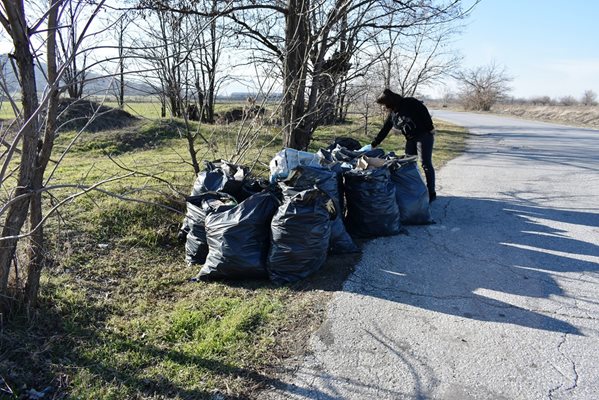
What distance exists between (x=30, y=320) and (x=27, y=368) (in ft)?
1.45

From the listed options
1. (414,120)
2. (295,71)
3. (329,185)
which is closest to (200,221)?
(329,185)

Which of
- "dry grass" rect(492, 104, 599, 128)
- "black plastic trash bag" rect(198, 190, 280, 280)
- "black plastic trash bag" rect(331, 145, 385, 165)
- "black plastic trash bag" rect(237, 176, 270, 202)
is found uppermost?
"dry grass" rect(492, 104, 599, 128)

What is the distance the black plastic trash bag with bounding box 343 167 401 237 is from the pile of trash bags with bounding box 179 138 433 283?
0.01 m

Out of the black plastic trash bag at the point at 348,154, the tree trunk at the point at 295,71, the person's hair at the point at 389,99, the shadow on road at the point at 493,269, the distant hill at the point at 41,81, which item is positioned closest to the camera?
the distant hill at the point at 41,81

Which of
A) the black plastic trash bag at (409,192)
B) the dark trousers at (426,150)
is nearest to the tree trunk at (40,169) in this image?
the black plastic trash bag at (409,192)

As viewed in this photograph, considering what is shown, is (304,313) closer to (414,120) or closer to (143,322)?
(143,322)

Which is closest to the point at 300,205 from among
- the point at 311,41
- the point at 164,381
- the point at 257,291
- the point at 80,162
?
the point at 257,291

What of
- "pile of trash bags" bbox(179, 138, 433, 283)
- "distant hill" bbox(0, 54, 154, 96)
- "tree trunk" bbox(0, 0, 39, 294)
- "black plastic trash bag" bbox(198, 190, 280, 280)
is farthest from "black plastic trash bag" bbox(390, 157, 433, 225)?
"tree trunk" bbox(0, 0, 39, 294)

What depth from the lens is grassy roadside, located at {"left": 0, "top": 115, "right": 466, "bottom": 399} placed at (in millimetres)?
2283

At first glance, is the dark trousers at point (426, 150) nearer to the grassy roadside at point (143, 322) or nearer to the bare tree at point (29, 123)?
the grassy roadside at point (143, 322)

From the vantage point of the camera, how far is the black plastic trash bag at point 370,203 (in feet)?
14.7

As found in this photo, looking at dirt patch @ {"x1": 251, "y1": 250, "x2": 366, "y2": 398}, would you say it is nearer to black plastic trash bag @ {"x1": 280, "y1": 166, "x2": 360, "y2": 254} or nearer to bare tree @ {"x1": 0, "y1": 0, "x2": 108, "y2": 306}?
black plastic trash bag @ {"x1": 280, "y1": 166, "x2": 360, "y2": 254}

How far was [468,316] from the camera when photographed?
2.99m

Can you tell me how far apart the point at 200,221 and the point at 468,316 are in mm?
2339
